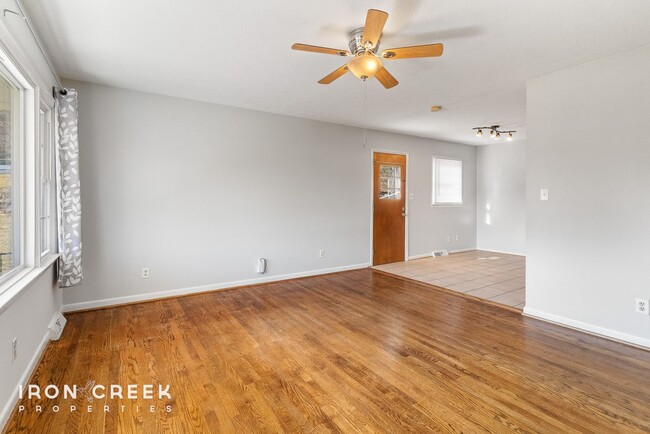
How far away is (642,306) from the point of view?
2.62 meters

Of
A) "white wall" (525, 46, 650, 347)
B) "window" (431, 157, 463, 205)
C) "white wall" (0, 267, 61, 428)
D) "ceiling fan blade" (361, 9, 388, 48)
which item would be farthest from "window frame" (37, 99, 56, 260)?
"window" (431, 157, 463, 205)

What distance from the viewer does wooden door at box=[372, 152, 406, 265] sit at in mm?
5832

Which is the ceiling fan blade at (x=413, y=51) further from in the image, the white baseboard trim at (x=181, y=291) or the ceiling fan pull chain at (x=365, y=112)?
the white baseboard trim at (x=181, y=291)

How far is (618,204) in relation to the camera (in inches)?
108

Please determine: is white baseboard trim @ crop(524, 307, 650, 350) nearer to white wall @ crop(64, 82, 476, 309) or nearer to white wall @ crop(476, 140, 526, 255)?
white wall @ crop(64, 82, 476, 309)

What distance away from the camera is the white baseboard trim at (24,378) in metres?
1.71

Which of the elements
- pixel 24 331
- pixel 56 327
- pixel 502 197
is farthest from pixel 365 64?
pixel 502 197

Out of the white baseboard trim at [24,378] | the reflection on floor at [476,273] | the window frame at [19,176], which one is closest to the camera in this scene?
the white baseboard trim at [24,378]

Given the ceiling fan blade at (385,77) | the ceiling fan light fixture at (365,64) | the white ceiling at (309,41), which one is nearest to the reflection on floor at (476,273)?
the white ceiling at (309,41)

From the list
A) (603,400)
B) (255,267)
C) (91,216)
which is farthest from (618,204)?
(91,216)

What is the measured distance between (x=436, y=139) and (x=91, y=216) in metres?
6.11

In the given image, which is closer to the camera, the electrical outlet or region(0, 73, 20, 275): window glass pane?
region(0, 73, 20, 275): window glass pane

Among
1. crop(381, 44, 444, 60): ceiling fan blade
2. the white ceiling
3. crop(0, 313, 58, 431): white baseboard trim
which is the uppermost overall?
the white ceiling

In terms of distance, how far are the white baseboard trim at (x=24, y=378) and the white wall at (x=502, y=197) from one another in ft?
25.3
